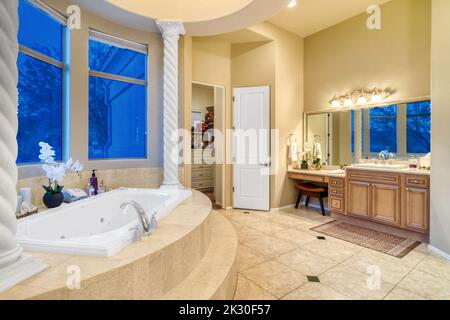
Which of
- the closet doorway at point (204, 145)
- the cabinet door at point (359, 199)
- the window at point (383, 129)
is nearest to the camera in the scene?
the cabinet door at point (359, 199)

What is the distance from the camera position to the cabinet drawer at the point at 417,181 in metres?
2.79

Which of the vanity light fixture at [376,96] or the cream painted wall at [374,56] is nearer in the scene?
the cream painted wall at [374,56]

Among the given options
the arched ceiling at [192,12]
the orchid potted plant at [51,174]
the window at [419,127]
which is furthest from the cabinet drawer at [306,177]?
the orchid potted plant at [51,174]

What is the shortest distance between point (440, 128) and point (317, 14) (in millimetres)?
2697

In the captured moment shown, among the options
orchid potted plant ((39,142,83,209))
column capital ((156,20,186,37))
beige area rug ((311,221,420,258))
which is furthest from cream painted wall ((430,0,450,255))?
orchid potted plant ((39,142,83,209))

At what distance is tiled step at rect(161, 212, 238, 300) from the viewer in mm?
1431

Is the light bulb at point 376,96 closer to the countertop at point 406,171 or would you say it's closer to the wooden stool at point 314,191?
the countertop at point 406,171

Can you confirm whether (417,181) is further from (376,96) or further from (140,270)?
(140,270)

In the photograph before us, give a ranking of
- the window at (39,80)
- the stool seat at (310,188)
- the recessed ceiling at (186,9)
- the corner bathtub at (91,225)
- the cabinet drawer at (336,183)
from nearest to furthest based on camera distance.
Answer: the corner bathtub at (91,225) → the window at (39,80) → the recessed ceiling at (186,9) → the cabinet drawer at (336,183) → the stool seat at (310,188)

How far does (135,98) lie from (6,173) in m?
2.78

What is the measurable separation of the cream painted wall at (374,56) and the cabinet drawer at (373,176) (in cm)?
124

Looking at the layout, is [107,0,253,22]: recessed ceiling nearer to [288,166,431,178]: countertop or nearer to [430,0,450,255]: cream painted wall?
[430,0,450,255]: cream painted wall

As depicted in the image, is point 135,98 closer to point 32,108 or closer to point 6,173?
point 32,108
